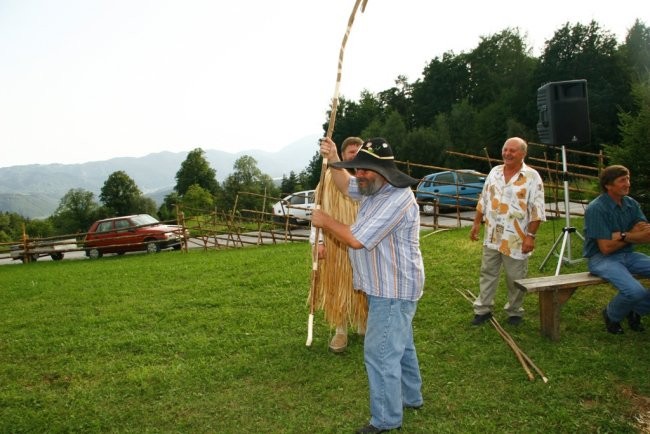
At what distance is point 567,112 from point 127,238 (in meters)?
13.3

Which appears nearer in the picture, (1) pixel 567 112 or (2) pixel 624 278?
(2) pixel 624 278

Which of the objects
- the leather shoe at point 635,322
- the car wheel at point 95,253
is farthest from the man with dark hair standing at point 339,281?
the car wheel at point 95,253

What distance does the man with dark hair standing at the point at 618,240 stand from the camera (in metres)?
3.84

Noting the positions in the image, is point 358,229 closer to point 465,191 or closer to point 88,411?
point 88,411

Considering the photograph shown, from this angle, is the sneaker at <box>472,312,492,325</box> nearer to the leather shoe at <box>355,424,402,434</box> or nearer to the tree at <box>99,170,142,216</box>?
the leather shoe at <box>355,424,402,434</box>

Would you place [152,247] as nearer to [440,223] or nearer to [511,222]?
[440,223]

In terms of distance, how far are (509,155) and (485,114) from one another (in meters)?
35.3

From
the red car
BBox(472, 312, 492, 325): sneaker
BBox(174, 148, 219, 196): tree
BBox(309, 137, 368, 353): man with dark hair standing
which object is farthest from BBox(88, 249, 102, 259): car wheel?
BBox(174, 148, 219, 196): tree

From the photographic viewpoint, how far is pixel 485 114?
121 ft

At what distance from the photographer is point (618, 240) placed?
12.7 feet

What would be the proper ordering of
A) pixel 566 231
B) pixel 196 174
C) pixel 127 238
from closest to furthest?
pixel 566 231, pixel 127 238, pixel 196 174

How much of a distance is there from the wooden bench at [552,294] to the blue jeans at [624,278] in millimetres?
113

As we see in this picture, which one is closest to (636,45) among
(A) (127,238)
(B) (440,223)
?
(B) (440,223)

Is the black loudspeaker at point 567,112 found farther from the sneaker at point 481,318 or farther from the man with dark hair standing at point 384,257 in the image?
the man with dark hair standing at point 384,257
